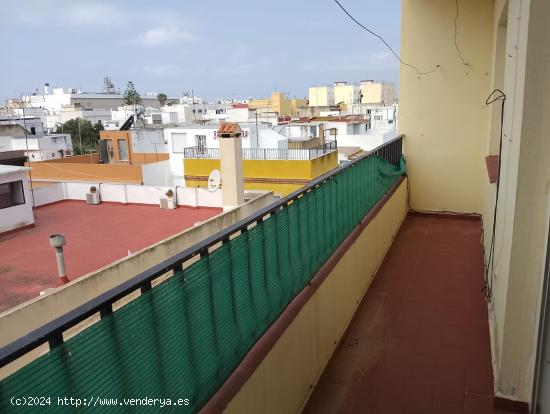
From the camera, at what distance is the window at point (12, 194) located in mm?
12562

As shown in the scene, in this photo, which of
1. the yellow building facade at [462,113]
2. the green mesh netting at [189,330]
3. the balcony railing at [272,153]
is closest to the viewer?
the green mesh netting at [189,330]

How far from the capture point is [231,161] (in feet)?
40.2

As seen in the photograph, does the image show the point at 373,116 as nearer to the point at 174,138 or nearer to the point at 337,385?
the point at 174,138

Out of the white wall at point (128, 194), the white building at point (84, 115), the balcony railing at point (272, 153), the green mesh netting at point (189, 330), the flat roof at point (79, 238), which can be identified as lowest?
the flat roof at point (79, 238)

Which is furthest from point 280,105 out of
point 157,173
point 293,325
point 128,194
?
point 293,325

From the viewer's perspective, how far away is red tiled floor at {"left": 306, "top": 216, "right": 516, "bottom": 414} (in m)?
2.75

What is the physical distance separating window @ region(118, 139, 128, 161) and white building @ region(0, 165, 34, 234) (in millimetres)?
14259

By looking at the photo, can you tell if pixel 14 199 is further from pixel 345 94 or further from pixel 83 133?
pixel 345 94

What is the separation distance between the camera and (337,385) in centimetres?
294

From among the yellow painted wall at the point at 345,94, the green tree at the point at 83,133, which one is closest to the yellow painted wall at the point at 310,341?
the green tree at the point at 83,133

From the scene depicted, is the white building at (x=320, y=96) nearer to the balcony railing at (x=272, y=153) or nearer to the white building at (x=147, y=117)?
the white building at (x=147, y=117)

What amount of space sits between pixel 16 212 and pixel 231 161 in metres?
6.25

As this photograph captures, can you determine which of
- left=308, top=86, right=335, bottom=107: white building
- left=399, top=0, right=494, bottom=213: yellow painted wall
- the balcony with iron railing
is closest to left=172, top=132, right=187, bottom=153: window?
left=399, top=0, right=494, bottom=213: yellow painted wall

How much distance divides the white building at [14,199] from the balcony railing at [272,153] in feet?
30.7
